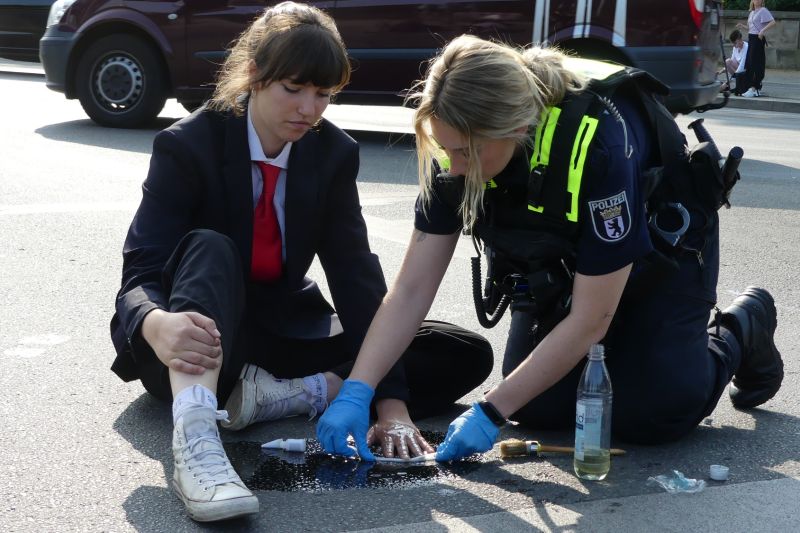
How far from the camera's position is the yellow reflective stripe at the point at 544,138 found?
115 inches

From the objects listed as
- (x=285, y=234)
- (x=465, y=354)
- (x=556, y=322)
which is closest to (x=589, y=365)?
(x=556, y=322)

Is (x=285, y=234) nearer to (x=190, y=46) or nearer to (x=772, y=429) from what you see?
(x=772, y=429)

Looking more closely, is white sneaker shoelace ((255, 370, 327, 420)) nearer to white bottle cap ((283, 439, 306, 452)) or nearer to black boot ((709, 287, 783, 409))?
white bottle cap ((283, 439, 306, 452))

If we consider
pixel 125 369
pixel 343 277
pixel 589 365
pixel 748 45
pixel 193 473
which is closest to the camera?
pixel 193 473

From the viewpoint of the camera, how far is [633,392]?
3312 mm

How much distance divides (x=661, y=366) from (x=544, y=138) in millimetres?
816

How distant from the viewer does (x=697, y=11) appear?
834 cm

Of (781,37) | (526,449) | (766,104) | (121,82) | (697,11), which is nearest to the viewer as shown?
(526,449)

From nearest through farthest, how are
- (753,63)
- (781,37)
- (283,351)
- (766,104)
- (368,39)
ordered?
1. (283,351)
2. (368,39)
3. (766,104)
4. (753,63)
5. (781,37)

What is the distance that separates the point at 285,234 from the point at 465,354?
697 mm

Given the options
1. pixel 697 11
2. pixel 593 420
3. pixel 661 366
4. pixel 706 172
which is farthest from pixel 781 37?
pixel 593 420

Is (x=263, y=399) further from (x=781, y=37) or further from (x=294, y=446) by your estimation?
(x=781, y=37)

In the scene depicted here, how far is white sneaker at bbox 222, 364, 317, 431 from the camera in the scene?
3.34 m

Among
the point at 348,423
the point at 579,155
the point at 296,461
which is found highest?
the point at 579,155
